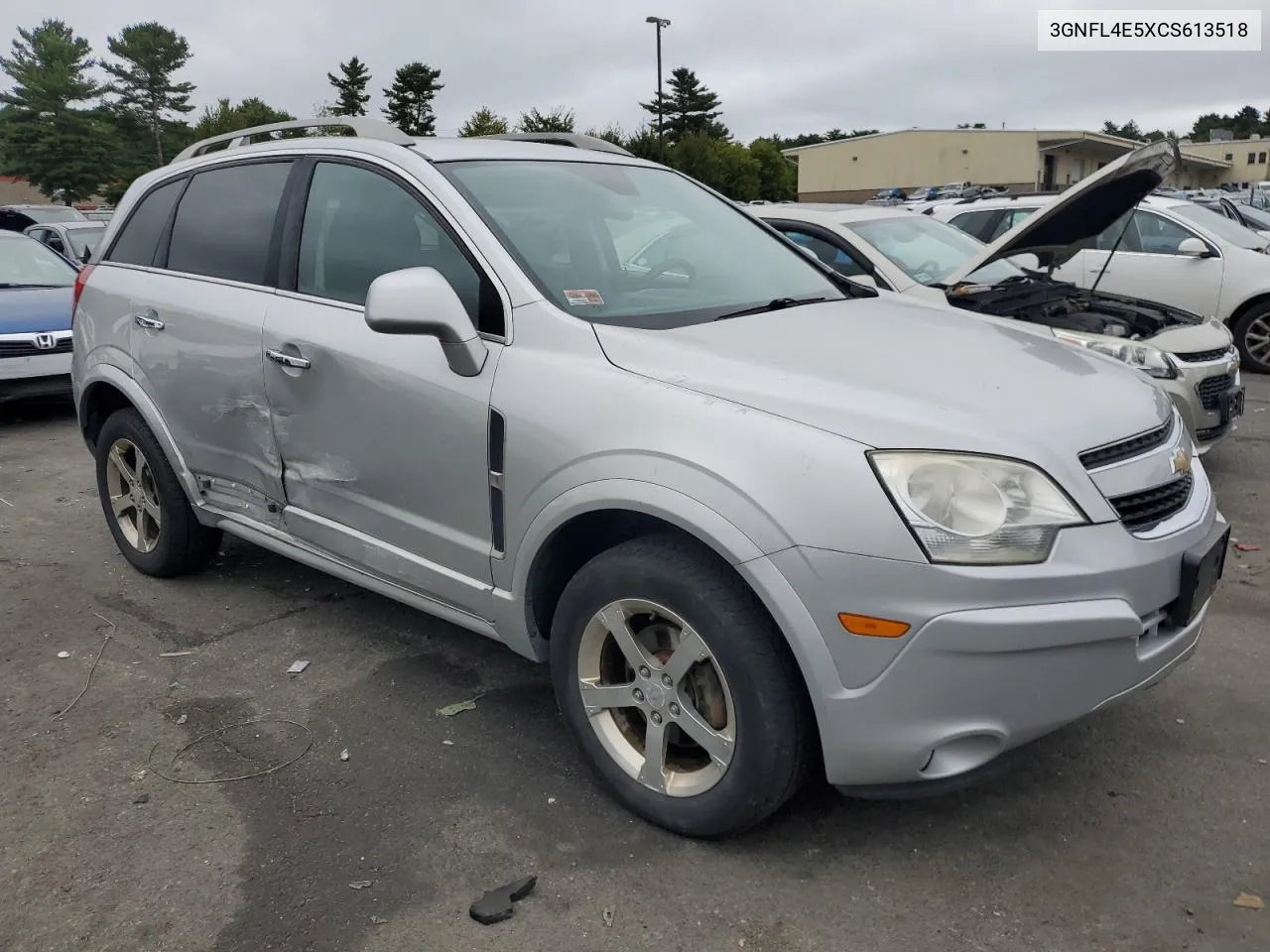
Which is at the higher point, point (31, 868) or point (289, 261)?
point (289, 261)

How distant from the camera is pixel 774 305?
3.33 m

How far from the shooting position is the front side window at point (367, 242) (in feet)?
10.4

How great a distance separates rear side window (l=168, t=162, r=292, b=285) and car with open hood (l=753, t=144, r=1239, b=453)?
11.6ft

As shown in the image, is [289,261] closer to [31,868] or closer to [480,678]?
[480,678]

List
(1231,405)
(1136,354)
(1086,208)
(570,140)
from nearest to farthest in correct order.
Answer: (570,140) < (1136,354) < (1086,208) < (1231,405)

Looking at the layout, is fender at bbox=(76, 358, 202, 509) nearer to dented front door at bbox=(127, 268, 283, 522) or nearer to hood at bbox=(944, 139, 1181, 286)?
dented front door at bbox=(127, 268, 283, 522)

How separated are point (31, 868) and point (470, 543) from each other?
4.64 ft

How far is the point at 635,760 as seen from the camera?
2846mm

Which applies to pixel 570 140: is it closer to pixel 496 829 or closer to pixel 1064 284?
pixel 496 829

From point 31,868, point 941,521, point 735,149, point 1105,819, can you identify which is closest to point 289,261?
point 31,868

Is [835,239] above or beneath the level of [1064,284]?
above

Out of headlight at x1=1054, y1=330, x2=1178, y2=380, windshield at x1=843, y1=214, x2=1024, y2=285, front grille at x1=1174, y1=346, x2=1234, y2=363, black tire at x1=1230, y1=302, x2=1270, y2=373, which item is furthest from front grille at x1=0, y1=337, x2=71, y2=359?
black tire at x1=1230, y1=302, x2=1270, y2=373

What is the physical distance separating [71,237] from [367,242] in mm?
12543

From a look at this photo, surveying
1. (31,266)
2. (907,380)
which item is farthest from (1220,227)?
(31,266)
